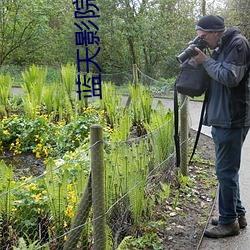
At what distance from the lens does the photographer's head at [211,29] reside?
2.86 m

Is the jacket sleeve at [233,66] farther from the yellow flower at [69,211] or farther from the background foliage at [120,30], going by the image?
the background foliage at [120,30]

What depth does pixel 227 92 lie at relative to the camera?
112 inches

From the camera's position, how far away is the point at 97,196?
2326 mm

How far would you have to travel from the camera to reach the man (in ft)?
8.96

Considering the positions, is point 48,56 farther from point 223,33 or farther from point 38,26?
point 223,33

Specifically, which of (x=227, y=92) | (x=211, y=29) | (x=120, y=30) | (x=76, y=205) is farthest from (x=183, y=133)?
(x=120, y=30)

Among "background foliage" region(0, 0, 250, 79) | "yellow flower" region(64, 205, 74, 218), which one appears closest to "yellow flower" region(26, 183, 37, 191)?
"yellow flower" region(64, 205, 74, 218)

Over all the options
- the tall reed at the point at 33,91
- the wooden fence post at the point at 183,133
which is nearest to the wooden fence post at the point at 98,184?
the wooden fence post at the point at 183,133

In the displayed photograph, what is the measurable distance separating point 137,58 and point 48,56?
424 centimetres

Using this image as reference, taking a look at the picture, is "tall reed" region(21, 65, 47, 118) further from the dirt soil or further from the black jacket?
the black jacket

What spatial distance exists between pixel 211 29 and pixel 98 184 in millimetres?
1462

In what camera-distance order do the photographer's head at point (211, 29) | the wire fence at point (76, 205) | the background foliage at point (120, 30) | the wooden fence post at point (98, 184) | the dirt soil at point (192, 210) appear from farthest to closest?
the background foliage at point (120, 30), the dirt soil at point (192, 210), the photographer's head at point (211, 29), the wire fence at point (76, 205), the wooden fence post at point (98, 184)

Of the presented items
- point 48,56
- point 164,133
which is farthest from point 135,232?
point 48,56

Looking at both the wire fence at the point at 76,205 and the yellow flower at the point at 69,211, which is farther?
the yellow flower at the point at 69,211
